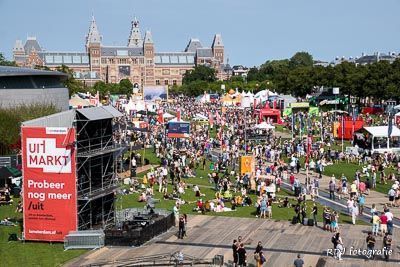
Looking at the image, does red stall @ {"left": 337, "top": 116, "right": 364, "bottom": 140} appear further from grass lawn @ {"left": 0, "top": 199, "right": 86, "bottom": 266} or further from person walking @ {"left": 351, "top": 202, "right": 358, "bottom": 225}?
grass lawn @ {"left": 0, "top": 199, "right": 86, "bottom": 266}

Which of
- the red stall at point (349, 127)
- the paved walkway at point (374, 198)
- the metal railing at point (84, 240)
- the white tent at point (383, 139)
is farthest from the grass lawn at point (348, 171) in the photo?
the metal railing at point (84, 240)

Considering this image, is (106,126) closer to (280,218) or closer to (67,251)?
(67,251)

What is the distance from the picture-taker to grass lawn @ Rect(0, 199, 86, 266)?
21625 millimetres

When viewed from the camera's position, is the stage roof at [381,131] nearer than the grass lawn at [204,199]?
No

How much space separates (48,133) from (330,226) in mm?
11858

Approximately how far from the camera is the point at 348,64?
338 feet

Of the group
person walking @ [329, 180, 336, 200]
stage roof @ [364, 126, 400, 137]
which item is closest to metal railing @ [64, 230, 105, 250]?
person walking @ [329, 180, 336, 200]

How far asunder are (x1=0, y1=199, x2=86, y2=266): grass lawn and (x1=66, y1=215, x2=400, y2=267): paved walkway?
0.68 metres

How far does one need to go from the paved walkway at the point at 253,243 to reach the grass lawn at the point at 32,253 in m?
0.68

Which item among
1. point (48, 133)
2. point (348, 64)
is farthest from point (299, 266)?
point (348, 64)

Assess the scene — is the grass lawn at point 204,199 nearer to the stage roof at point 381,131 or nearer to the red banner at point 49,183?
the red banner at point 49,183

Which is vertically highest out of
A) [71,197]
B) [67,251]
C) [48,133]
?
[48,133]

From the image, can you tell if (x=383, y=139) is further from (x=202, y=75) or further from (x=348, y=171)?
(x=202, y=75)

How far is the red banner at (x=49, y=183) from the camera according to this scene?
950 inches
